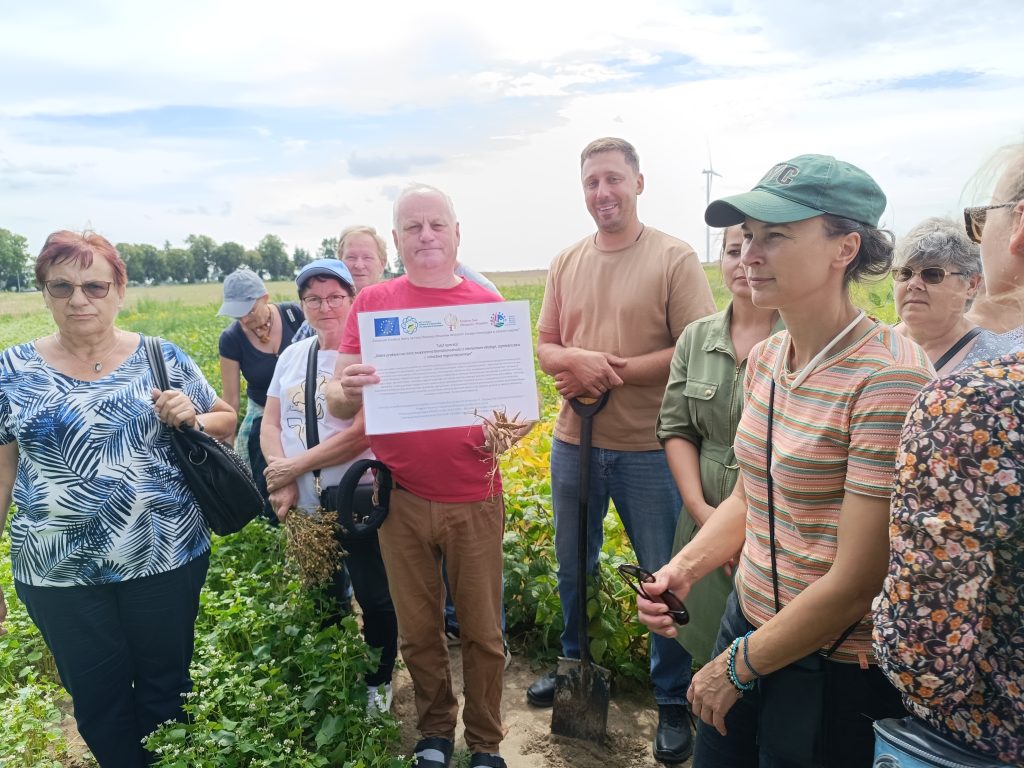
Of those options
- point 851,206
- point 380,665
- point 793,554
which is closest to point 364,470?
point 380,665

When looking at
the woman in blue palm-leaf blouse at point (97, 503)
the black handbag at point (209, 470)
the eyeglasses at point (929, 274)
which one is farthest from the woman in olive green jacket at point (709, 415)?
the woman in blue palm-leaf blouse at point (97, 503)

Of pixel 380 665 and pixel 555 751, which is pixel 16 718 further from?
pixel 555 751

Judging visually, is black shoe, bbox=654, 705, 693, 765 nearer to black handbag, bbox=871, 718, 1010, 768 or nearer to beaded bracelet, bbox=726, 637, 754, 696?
beaded bracelet, bbox=726, 637, 754, 696

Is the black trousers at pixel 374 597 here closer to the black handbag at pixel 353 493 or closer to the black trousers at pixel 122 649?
the black handbag at pixel 353 493

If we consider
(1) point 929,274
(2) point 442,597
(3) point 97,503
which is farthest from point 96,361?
(1) point 929,274

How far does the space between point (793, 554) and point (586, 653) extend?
1.78 metres

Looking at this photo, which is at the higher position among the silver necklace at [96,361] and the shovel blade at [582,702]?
the silver necklace at [96,361]

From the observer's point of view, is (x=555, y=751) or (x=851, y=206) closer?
(x=851, y=206)

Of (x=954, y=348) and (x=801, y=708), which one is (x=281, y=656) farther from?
(x=954, y=348)

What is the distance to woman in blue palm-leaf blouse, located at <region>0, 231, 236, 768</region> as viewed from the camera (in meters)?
2.55

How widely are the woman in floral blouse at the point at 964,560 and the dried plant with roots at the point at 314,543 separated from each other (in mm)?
2328

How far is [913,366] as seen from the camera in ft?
4.90

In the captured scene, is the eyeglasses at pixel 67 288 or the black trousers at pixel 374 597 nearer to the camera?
the eyeglasses at pixel 67 288

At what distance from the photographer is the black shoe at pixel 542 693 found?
11.4 feet
